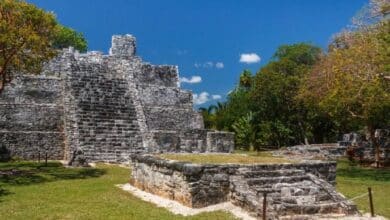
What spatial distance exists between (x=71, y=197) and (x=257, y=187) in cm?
487

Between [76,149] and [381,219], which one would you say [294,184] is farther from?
[76,149]

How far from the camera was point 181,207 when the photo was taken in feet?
37.2

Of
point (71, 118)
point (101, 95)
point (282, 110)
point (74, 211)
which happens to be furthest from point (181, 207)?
point (282, 110)

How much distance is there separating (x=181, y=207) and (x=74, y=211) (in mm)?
2387

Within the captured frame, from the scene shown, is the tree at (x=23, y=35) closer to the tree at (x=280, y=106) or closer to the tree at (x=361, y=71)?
the tree at (x=361, y=71)

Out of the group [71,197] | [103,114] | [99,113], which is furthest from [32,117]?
[71,197]

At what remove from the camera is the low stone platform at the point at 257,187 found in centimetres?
1055

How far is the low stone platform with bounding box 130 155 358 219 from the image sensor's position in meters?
10.6

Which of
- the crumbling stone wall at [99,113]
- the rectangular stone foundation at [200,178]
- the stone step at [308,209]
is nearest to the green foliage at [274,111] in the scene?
the crumbling stone wall at [99,113]

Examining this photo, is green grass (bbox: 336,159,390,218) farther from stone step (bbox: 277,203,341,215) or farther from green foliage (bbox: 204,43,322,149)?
green foliage (bbox: 204,43,322,149)

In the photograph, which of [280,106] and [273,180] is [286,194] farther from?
[280,106]

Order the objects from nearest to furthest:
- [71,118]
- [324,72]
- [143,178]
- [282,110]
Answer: [143,178], [324,72], [71,118], [282,110]

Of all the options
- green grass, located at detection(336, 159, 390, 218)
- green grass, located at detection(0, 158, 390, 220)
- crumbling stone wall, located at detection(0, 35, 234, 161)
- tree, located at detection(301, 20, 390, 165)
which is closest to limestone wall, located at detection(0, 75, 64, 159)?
crumbling stone wall, located at detection(0, 35, 234, 161)

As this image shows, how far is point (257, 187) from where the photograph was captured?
1139 cm
